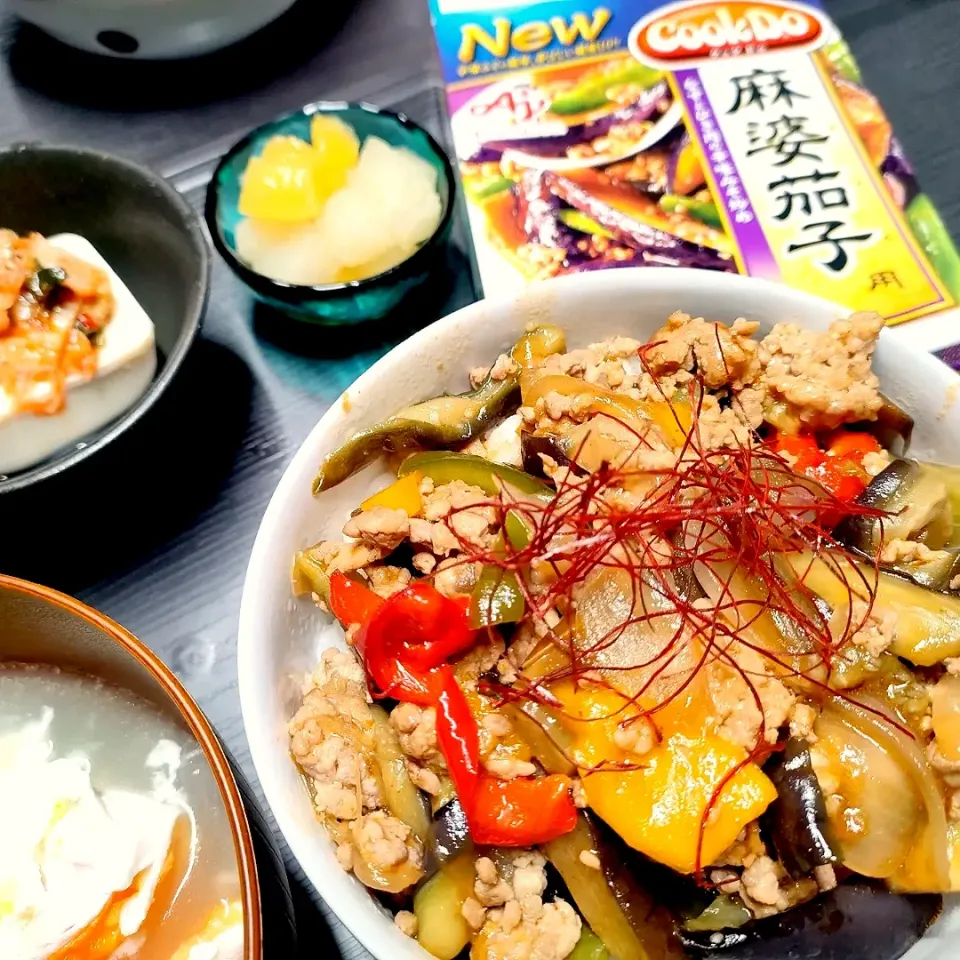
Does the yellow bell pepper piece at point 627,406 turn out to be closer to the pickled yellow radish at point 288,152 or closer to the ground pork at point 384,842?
the ground pork at point 384,842

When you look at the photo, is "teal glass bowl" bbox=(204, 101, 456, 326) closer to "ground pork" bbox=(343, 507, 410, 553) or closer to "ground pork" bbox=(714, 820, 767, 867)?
"ground pork" bbox=(343, 507, 410, 553)

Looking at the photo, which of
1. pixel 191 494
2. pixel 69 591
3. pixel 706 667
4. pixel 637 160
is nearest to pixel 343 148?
pixel 637 160

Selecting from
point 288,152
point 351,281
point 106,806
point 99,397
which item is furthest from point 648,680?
point 288,152

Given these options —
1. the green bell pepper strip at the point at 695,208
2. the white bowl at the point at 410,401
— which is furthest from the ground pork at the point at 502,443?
the green bell pepper strip at the point at 695,208

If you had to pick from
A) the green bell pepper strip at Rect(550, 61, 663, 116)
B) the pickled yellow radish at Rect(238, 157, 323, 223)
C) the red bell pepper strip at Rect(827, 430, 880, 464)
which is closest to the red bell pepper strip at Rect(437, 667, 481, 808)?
the red bell pepper strip at Rect(827, 430, 880, 464)

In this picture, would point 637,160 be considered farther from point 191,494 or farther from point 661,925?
point 661,925

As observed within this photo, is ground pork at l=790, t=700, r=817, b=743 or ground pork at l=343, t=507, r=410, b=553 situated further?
ground pork at l=343, t=507, r=410, b=553
